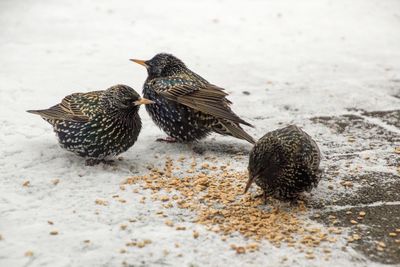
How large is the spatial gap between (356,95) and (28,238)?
15.4 feet

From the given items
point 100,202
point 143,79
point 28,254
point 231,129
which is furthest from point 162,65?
point 28,254

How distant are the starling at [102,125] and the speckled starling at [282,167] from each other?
1.16 meters

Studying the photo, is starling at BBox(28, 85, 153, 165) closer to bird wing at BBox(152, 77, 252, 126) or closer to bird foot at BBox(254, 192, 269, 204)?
bird wing at BBox(152, 77, 252, 126)

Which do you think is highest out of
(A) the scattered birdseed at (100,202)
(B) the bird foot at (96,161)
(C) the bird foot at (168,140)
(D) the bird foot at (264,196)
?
(C) the bird foot at (168,140)

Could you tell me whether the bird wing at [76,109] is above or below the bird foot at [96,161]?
A: above

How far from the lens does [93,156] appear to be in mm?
→ 5125

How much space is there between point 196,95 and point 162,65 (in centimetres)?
58

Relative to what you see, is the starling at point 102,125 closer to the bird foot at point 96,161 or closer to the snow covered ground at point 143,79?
the bird foot at point 96,161

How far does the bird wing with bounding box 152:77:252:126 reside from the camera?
5.65m

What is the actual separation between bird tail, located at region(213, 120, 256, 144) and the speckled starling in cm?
102

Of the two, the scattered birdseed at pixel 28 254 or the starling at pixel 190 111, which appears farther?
the starling at pixel 190 111

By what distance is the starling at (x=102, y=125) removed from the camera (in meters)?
5.10

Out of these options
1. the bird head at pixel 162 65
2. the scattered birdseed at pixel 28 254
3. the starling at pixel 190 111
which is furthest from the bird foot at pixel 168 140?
the scattered birdseed at pixel 28 254

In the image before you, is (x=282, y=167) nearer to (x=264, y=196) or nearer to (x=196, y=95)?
(x=264, y=196)
